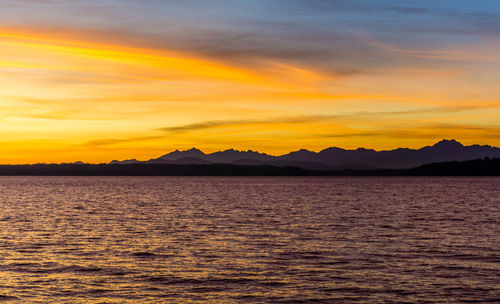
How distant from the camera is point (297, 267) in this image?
33594 millimetres

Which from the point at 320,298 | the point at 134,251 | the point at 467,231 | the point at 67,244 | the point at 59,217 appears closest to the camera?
the point at 320,298

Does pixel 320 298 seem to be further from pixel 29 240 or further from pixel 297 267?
pixel 29 240

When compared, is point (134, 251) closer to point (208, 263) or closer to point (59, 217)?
point (208, 263)

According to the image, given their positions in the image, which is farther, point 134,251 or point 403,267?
point 134,251

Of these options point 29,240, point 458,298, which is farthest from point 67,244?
point 458,298

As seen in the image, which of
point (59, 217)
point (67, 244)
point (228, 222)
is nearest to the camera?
point (67, 244)

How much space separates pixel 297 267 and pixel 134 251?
520 inches

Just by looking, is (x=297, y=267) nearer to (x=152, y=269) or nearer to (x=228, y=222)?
(x=152, y=269)

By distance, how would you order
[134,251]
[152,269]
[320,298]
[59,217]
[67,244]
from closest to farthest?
[320,298] → [152,269] → [134,251] → [67,244] → [59,217]

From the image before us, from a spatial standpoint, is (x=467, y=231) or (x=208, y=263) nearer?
(x=208, y=263)

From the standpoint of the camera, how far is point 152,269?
32.9m

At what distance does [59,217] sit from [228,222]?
2323 cm

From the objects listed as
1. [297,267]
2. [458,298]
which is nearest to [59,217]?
[297,267]

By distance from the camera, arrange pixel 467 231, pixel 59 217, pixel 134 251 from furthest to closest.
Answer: pixel 59 217 < pixel 467 231 < pixel 134 251
